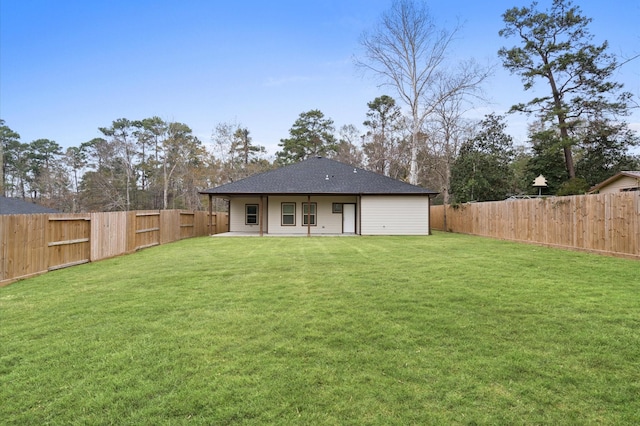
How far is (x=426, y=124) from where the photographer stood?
26.5 metres

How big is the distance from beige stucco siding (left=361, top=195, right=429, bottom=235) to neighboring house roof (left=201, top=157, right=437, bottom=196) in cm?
49

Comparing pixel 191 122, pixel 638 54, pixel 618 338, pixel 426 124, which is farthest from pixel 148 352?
pixel 191 122

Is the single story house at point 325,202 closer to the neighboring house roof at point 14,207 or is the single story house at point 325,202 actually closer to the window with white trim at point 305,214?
the window with white trim at point 305,214

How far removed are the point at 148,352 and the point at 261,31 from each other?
17212 mm

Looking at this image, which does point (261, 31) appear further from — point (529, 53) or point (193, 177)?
point (193, 177)

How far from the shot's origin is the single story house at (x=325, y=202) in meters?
18.0

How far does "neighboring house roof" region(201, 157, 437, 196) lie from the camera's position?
17953 mm

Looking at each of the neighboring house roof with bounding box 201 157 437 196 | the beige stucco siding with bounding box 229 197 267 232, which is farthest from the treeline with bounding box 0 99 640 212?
the beige stucco siding with bounding box 229 197 267 232

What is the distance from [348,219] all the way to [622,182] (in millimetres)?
15654

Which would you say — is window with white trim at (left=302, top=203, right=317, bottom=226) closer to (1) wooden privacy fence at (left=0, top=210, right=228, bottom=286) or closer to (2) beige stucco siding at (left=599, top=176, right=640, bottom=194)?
(1) wooden privacy fence at (left=0, top=210, right=228, bottom=286)

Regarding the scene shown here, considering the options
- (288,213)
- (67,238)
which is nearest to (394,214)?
(288,213)

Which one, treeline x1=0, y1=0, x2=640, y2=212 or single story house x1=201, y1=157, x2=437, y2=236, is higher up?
treeline x1=0, y1=0, x2=640, y2=212

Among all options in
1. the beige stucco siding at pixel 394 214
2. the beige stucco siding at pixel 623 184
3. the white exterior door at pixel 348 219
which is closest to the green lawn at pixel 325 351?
the beige stucco siding at pixel 394 214

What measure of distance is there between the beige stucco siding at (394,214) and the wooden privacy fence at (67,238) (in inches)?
384
